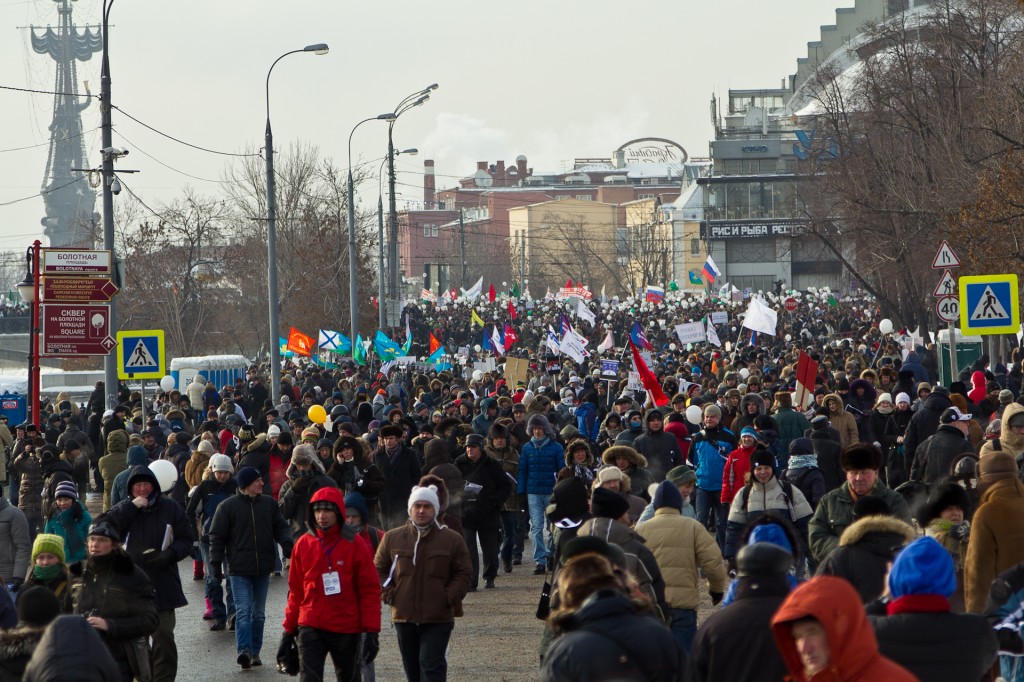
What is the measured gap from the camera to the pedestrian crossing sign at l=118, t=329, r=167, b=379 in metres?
21.7

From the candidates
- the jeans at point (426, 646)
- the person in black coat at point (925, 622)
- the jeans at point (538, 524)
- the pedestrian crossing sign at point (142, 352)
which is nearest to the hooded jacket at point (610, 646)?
the person in black coat at point (925, 622)

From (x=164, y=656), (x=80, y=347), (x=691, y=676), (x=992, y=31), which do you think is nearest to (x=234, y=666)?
(x=164, y=656)

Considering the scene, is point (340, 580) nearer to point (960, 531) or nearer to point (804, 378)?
point (960, 531)

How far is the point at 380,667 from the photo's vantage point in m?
11.4

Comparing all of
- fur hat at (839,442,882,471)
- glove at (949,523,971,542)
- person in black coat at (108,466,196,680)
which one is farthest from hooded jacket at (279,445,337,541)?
glove at (949,523,971,542)

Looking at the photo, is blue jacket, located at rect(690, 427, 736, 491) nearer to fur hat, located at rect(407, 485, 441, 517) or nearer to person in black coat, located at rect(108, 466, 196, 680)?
person in black coat, located at rect(108, 466, 196, 680)

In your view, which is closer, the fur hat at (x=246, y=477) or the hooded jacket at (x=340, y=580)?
the hooded jacket at (x=340, y=580)

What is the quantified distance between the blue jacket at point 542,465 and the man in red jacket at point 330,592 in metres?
6.54

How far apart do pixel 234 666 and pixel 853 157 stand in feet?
120

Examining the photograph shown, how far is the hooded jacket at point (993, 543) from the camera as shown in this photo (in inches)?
329

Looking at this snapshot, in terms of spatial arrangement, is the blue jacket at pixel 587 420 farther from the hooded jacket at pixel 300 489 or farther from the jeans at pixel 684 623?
the jeans at pixel 684 623

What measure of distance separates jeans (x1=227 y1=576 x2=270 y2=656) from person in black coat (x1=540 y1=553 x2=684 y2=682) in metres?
6.16

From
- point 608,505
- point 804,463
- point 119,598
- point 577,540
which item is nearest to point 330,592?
point 119,598

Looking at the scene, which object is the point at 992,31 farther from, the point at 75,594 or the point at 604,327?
the point at 75,594
